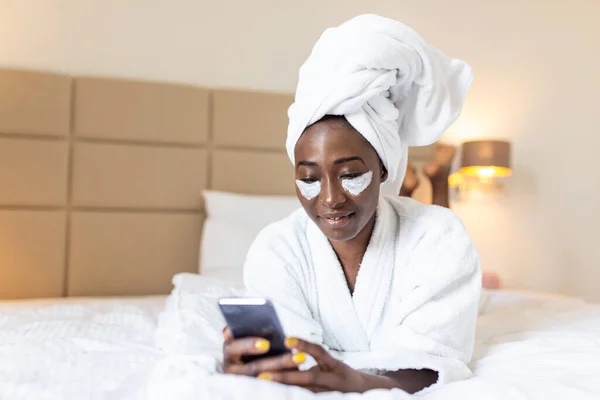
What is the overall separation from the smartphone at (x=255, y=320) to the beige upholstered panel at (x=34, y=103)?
1.90m

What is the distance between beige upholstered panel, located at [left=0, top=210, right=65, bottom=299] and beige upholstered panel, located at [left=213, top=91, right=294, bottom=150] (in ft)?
2.66

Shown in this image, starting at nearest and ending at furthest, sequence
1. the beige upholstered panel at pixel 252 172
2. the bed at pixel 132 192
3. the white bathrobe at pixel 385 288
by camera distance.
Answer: the white bathrobe at pixel 385 288 < the bed at pixel 132 192 < the beige upholstered panel at pixel 252 172

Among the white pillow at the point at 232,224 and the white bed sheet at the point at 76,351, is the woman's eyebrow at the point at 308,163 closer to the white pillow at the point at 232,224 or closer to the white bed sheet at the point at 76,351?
the white bed sheet at the point at 76,351

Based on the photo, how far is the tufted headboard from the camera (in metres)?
2.38

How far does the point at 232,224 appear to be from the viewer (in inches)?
95.6

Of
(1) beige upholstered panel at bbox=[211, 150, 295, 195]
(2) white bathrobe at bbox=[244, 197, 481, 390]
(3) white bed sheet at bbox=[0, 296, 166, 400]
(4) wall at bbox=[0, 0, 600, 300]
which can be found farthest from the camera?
(4) wall at bbox=[0, 0, 600, 300]

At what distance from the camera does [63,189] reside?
2422 millimetres

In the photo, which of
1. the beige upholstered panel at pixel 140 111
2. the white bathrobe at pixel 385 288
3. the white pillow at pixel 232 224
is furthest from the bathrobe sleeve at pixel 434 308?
the beige upholstered panel at pixel 140 111

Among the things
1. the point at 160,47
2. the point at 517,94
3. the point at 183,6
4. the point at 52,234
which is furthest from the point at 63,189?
the point at 517,94

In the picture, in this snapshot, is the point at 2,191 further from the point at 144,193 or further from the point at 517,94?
the point at 517,94

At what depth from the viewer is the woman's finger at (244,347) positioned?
826 millimetres

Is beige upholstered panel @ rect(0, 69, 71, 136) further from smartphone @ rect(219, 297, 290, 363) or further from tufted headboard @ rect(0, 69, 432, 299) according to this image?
smartphone @ rect(219, 297, 290, 363)

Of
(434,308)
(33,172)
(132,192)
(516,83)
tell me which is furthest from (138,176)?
(516,83)

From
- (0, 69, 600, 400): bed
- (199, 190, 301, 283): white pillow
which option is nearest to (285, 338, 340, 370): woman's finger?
(0, 69, 600, 400): bed
